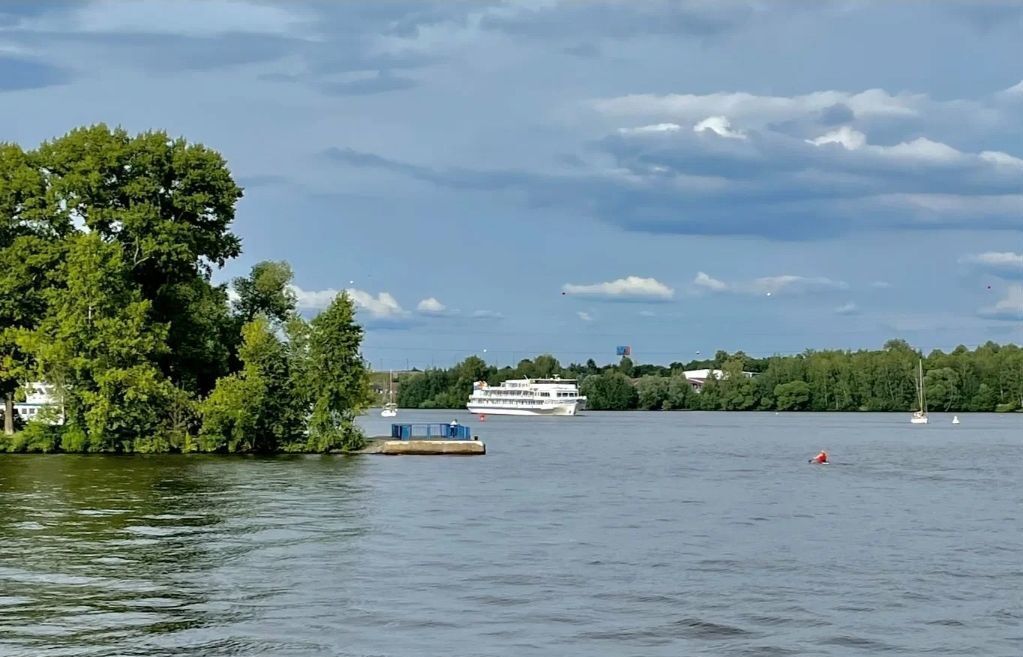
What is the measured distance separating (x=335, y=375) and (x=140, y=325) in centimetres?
1264

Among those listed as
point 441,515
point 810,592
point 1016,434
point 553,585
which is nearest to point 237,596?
point 553,585

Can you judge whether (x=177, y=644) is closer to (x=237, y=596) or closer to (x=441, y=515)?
(x=237, y=596)

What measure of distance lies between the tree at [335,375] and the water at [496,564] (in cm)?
1464

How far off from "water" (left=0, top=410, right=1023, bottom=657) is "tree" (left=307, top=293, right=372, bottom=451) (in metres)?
14.6

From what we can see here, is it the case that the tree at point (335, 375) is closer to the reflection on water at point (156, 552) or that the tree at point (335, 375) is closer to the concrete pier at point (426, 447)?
the concrete pier at point (426, 447)

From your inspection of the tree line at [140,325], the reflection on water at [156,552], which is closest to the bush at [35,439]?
the tree line at [140,325]

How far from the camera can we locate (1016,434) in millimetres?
145125

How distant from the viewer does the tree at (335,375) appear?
274 ft

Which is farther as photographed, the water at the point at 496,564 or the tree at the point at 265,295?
the tree at the point at 265,295

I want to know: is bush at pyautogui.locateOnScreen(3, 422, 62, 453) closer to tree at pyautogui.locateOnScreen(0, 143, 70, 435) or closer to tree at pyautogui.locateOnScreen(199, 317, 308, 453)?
tree at pyautogui.locateOnScreen(0, 143, 70, 435)

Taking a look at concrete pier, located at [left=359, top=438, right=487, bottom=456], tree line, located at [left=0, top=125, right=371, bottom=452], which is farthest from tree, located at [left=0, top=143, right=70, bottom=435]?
concrete pier, located at [left=359, top=438, right=487, bottom=456]

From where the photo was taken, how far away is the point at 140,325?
264ft

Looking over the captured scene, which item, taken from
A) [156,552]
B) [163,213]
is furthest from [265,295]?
[156,552]

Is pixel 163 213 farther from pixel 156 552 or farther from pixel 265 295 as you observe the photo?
pixel 156 552
